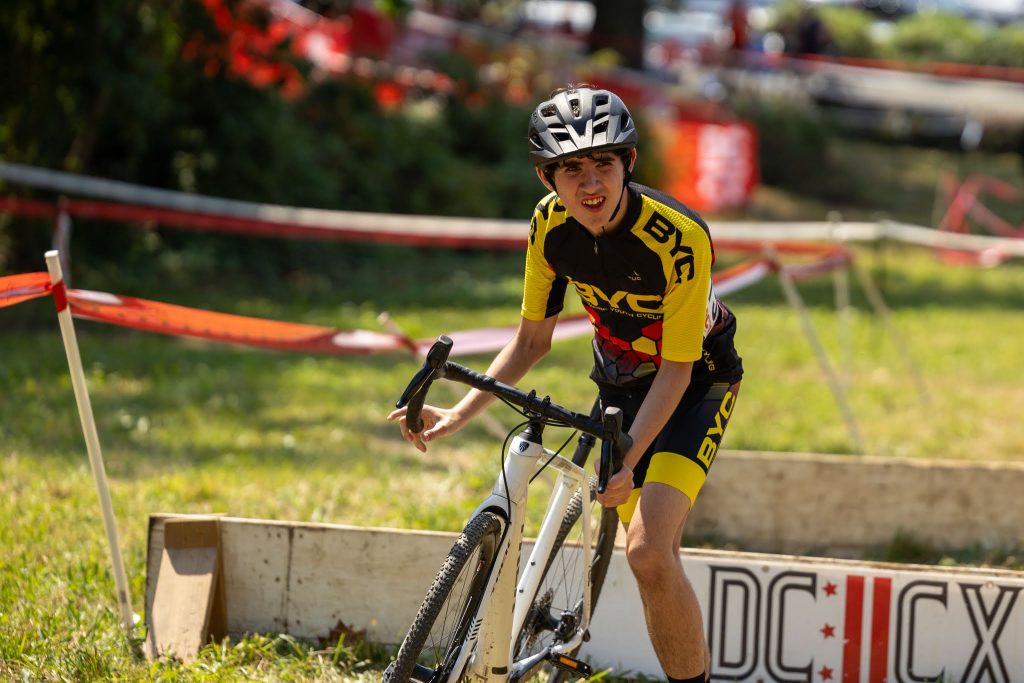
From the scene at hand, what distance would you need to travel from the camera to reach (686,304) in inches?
154

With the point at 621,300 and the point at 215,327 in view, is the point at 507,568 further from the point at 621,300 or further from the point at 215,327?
the point at 215,327

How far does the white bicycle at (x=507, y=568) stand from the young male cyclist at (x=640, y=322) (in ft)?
0.70

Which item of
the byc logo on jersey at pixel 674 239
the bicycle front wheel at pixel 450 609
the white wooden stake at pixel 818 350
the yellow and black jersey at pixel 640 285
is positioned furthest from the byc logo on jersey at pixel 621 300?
the white wooden stake at pixel 818 350

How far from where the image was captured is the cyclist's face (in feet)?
12.5

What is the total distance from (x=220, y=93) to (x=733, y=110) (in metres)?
13.2

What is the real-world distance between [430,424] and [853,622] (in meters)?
1.88

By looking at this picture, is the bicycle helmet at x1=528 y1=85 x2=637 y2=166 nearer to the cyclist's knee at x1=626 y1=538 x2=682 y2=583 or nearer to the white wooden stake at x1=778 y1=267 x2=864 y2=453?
the cyclist's knee at x1=626 y1=538 x2=682 y2=583

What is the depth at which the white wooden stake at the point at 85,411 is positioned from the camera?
457cm

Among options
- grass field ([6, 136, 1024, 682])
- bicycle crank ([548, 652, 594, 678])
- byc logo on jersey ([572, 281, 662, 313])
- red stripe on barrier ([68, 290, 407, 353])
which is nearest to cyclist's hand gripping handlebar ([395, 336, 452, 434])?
byc logo on jersey ([572, 281, 662, 313])

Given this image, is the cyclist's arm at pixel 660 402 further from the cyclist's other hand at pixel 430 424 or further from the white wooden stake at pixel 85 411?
the white wooden stake at pixel 85 411

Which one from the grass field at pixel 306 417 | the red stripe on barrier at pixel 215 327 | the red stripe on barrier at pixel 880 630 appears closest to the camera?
the red stripe on barrier at pixel 880 630

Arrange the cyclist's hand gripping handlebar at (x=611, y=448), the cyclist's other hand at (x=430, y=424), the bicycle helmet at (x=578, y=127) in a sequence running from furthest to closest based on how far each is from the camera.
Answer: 1. the cyclist's other hand at (x=430, y=424)
2. the bicycle helmet at (x=578, y=127)
3. the cyclist's hand gripping handlebar at (x=611, y=448)

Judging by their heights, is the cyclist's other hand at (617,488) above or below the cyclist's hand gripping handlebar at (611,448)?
below

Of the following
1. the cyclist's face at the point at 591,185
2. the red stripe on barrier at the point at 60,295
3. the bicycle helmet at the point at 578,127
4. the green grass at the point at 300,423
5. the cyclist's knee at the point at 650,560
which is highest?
the bicycle helmet at the point at 578,127
